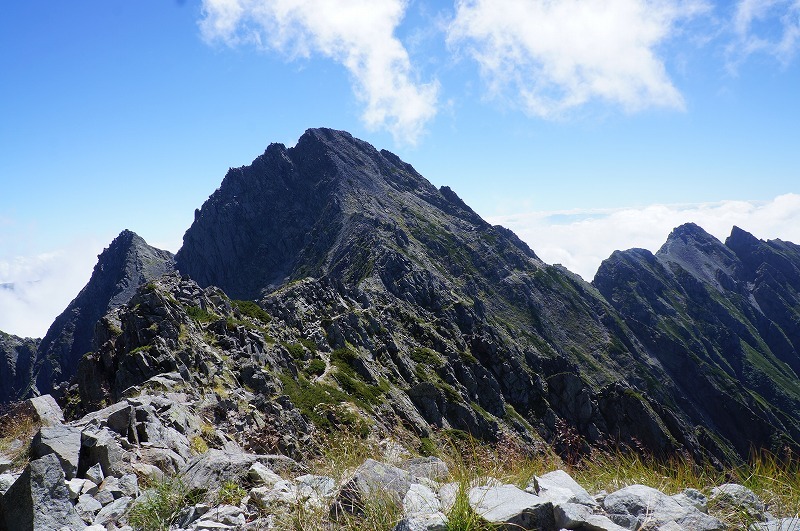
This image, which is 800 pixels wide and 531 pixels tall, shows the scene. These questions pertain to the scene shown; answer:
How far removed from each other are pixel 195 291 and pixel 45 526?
5704 cm

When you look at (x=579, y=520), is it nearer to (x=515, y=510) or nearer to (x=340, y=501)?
(x=515, y=510)

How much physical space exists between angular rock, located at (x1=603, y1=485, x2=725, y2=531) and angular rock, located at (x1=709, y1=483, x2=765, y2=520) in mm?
657

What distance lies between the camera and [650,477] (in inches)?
279

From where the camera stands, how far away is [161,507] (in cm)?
641

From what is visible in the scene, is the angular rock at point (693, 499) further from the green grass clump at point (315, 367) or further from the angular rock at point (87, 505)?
the green grass clump at point (315, 367)

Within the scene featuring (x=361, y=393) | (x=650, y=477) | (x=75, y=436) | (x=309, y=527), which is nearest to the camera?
(x=309, y=527)

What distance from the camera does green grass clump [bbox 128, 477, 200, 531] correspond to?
6199mm

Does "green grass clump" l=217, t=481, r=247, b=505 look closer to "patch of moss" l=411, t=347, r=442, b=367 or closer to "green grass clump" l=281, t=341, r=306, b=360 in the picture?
"green grass clump" l=281, t=341, r=306, b=360

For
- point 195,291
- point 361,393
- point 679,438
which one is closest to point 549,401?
point 679,438

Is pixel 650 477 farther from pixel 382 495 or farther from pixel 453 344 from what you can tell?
pixel 453 344

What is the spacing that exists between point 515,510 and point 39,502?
247 inches

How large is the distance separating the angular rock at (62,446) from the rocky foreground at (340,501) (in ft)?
0.18

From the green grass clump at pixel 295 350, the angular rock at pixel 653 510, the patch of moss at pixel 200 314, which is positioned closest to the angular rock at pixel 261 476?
the angular rock at pixel 653 510

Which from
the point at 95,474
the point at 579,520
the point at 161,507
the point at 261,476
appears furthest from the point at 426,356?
the point at 579,520
